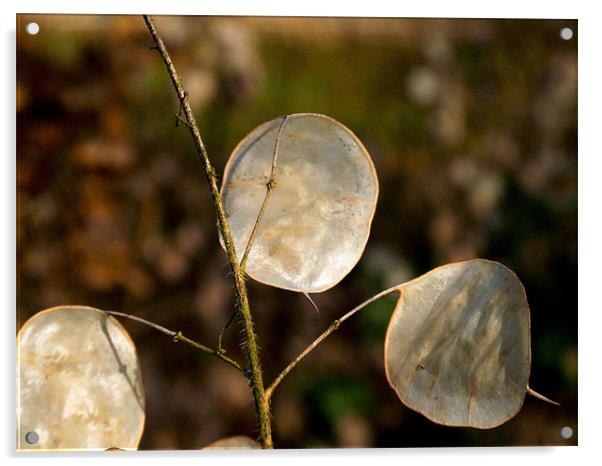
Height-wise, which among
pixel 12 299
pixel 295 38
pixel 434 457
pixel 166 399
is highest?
pixel 295 38

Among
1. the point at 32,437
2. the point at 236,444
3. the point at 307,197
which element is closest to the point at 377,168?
the point at 307,197

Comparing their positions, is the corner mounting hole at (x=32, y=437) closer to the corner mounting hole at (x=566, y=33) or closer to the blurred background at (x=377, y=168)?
the blurred background at (x=377, y=168)

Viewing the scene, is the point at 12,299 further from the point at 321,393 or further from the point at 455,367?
the point at 455,367

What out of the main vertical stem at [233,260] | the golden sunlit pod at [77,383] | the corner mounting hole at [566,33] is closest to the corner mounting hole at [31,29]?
the main vertical stem at [233,260]

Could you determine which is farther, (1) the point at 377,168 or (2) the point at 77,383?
(1) the point at 377,168

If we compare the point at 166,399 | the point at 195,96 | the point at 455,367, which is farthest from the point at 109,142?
the point at 455,367

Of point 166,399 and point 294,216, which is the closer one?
point 294,216

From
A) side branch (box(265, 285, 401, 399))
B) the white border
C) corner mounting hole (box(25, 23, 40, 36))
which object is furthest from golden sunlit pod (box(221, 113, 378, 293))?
corner mounting hole (box(25, 23, 40, 36))
